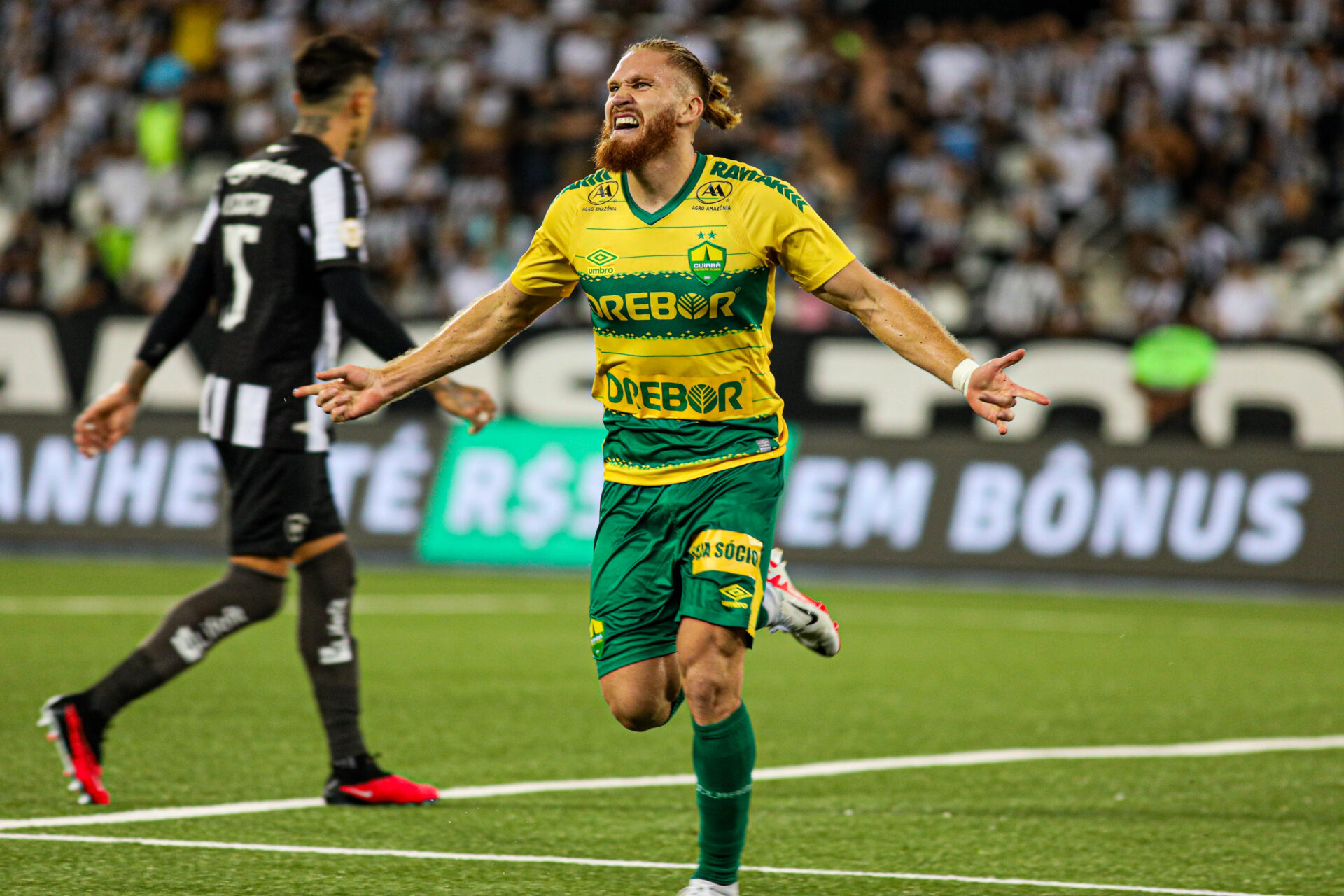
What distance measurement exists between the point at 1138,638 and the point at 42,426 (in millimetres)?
9095

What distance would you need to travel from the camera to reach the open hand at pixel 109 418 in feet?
22.7

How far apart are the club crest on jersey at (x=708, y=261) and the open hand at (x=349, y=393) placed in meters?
0.87

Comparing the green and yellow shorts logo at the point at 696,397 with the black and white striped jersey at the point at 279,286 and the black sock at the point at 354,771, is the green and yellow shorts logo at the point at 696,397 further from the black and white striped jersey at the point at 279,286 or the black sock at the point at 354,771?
the black sock at the point at 354,771

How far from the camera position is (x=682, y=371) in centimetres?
523

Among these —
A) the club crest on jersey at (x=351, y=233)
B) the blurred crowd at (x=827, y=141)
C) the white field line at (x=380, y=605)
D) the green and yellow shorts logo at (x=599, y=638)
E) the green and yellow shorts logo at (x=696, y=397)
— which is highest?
the blurred crowd at (x=827, y=141)

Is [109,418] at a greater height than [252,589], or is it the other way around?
[109,418]

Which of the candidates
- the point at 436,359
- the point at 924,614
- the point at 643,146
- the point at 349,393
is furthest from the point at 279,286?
the point at 924,614

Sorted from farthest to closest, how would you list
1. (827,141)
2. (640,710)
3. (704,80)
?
(827,141)
(704,80)
(640,710)

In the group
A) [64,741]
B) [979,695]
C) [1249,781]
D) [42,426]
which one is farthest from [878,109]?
[64,741]

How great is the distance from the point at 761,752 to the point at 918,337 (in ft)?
10.6

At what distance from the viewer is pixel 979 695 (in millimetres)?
9664

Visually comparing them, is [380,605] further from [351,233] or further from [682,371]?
[682,371]

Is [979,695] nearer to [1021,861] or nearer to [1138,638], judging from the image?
[1138,638]

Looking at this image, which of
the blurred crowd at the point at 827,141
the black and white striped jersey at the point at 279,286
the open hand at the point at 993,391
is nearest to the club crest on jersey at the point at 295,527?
the black and white striped jersey at the point at 279,286
